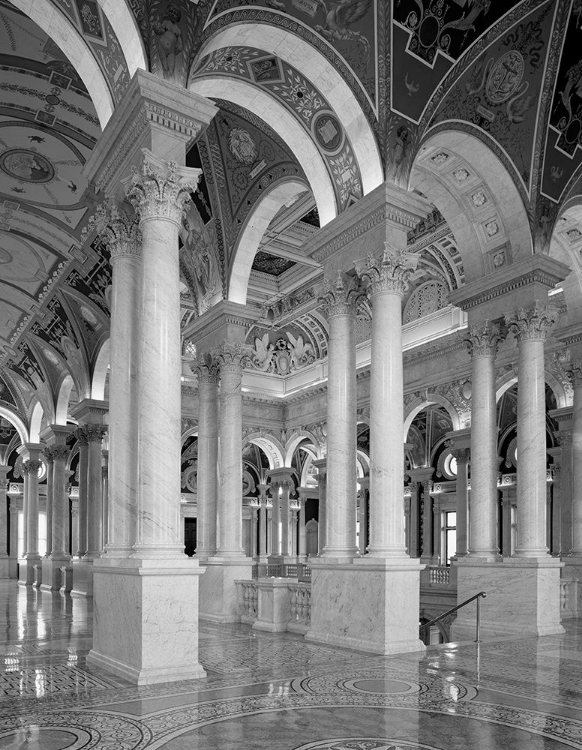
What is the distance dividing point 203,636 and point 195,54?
7555 mm

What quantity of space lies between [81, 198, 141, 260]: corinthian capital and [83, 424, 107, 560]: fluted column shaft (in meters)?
12.9

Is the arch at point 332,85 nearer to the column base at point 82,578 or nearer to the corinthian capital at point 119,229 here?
the corinthian capital at point 119,229

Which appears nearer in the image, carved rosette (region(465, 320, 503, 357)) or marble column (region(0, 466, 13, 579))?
carved rosette (region(465, 320, 503, 357))

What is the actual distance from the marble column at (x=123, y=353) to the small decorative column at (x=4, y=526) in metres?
26.4

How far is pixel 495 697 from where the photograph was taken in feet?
21.8

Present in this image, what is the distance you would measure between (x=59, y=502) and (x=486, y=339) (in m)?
15.6

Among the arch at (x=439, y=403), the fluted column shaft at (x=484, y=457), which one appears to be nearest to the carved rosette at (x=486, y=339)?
the fluted column shaft at (x=484, y=457)

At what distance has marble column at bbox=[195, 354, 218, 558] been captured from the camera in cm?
1347

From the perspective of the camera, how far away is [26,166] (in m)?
13.9

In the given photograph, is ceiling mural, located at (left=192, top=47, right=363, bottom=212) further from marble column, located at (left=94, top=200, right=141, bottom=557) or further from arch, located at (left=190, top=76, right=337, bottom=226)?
marble column, located at (left=94, top=200, right=141, bottom=557)

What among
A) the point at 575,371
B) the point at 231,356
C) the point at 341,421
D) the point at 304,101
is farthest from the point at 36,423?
the point at 304,101

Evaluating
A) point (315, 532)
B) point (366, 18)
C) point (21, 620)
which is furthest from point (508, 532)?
point (366, 18)

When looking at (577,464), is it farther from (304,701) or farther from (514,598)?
(304,701)

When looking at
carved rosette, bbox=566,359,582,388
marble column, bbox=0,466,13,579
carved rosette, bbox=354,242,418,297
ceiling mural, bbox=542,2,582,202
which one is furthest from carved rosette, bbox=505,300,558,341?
marble column, bbox=0,466,13,579
